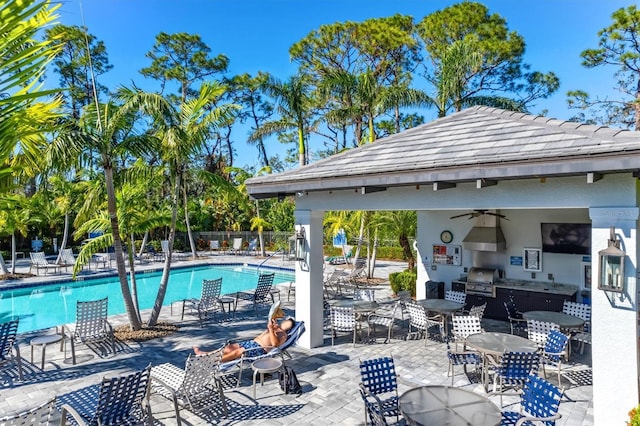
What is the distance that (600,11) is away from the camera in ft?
79.9

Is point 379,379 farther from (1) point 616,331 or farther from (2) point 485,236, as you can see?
(2) point 485,236

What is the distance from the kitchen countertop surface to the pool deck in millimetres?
1287

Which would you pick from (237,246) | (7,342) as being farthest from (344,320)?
(237,246)

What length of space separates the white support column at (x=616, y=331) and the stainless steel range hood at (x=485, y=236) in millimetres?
6532

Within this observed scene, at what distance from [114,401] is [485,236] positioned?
35.9 feet

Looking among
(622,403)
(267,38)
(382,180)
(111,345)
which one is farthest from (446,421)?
(267,38)

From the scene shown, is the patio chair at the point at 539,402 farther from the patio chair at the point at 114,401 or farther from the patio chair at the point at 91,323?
the patio chair at the point at 91,323

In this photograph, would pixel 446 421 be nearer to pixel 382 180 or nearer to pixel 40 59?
pixel 382 180

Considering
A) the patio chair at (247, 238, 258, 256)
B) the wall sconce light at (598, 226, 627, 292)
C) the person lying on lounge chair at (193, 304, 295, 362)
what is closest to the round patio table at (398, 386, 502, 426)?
the wall sconce light at (598, 226, 627, 292)

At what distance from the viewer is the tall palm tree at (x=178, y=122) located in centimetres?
1032

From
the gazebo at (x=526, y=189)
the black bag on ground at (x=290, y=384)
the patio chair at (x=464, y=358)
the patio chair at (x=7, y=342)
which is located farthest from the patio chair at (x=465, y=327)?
the patio chair at (x=7, y=342)

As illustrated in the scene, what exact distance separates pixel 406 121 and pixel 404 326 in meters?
22.8

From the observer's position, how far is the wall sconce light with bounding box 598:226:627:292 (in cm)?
575

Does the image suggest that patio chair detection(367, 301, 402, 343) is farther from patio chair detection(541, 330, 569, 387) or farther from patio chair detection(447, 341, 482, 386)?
patio chair detection(541, 330, 569, 387)
